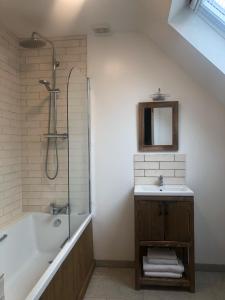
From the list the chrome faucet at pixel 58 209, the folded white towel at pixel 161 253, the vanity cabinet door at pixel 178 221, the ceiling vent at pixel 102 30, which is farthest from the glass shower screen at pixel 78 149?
the vanity cabinet door at pixel 178 221

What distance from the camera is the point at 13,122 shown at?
9.68ft

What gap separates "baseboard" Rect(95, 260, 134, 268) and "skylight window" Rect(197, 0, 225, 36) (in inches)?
99.1

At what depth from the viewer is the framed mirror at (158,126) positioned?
2.95 m

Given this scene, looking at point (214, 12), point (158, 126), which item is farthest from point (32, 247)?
point (214, 12)

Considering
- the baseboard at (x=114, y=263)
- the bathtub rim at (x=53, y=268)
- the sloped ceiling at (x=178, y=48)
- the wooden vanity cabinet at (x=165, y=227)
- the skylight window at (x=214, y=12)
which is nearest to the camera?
the bathtub rim at (x=53, y=268)

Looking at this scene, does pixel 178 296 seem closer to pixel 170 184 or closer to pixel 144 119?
pixel 170 184

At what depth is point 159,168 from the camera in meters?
2.98

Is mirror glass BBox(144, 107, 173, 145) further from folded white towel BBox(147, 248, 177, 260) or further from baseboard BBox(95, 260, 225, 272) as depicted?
baseboard BBox(95, 260, 225, 272)

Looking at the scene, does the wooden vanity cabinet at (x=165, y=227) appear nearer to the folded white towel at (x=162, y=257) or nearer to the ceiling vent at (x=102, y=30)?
the folded white towel at (x=162, y=257)

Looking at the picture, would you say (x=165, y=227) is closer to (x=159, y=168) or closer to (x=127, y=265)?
(x=159, y=168)

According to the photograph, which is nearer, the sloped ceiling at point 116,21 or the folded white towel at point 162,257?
the sloped ceiling at point 116,21

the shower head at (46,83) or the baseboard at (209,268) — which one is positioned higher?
the shower head at (46,83)

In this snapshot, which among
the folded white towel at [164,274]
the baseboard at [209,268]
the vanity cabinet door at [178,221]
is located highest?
the vanity cabinet door at [178,221]

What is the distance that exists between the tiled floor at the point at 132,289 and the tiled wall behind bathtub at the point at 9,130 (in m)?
1.14
